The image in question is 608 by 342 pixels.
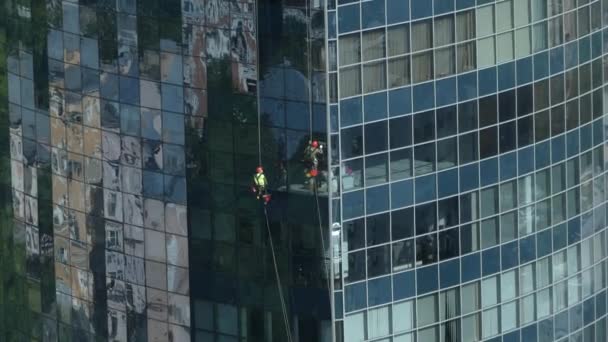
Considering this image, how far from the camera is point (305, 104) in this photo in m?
73.9

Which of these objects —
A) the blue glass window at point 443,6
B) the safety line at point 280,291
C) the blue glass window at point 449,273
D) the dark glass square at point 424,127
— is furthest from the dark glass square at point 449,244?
the blue glass window at point 443,6

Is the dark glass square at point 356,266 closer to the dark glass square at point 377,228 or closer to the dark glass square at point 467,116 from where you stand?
the dark glass square at point 377,228

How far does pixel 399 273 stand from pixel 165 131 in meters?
9.83

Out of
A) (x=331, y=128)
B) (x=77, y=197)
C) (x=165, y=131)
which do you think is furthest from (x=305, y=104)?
(x=77, y=197)

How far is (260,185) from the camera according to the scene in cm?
7531

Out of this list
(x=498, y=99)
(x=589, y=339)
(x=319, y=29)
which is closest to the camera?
(x=319, y=29)

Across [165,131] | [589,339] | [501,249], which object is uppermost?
[165,131]

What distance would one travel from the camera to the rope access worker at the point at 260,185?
75.2m

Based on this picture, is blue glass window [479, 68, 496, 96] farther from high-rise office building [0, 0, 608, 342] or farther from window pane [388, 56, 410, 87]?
window pane [388, 56, 410, 87]

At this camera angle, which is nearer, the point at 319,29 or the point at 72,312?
the point at 319,29

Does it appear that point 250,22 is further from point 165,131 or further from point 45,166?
point 45,166

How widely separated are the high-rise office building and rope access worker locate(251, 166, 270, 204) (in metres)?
0.26

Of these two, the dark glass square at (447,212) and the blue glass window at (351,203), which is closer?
the blue glass window at (351,203)

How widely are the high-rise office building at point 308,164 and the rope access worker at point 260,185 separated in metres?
0.26
